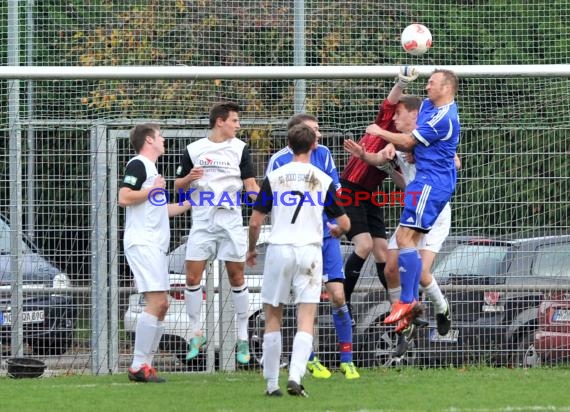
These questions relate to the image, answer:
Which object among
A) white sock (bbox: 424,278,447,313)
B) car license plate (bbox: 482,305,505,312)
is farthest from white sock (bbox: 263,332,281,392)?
car license plate (bbox: 482,305,505,312)

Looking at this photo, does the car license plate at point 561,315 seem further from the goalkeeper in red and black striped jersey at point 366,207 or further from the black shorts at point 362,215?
the black shorts at point 362,215

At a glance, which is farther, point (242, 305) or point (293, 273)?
point (242, 305)

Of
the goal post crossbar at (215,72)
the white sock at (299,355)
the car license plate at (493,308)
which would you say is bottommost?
the white sock at (299,355)

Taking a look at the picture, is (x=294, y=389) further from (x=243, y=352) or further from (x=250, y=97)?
(x=250, y=97)

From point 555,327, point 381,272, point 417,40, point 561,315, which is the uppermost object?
point 417,40

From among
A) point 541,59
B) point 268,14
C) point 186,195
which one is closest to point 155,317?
point 186,195

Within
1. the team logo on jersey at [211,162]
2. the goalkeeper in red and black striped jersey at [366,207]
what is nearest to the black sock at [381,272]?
the goalkeeper in red and black striped jersey at [366,207]

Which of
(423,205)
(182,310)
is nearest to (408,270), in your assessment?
(423,205)

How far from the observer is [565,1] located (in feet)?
51.1

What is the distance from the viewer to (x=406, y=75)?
10.8m

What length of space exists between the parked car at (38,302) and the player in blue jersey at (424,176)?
352 cm

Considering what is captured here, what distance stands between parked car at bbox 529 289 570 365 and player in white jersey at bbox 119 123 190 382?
4.12 m

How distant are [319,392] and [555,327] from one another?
11.9 ft

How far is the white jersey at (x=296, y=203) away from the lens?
8742 mm
